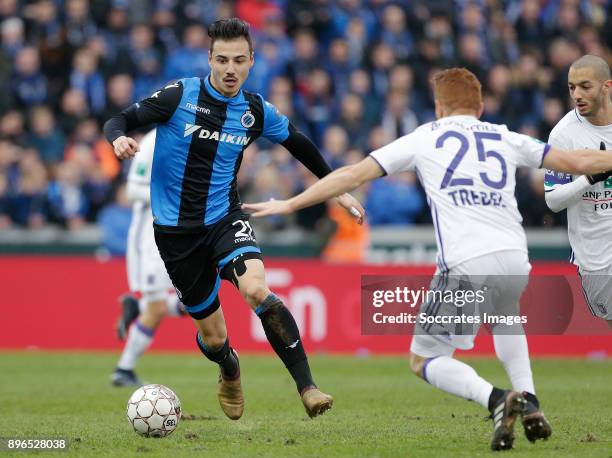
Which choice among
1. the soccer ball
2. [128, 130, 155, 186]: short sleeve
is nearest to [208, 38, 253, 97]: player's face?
the soccer ball

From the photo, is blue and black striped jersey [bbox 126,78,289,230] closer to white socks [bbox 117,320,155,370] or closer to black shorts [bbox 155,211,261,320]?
black shorts [bbox 155,211,261,320]

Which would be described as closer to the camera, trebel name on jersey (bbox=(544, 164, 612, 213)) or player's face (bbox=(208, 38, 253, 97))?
player's face (bbox=(208, 38, 253, 97))

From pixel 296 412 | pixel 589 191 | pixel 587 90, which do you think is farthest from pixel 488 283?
pixel 296 412

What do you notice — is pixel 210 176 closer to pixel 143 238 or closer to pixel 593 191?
pixel 593 191

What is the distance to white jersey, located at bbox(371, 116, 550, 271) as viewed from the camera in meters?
7.38

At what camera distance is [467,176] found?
738 cm

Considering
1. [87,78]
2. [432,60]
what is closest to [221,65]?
[87,78]

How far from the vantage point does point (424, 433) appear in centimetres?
841

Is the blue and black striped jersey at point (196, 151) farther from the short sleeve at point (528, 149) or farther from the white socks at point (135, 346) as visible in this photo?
the white socks at point (135, 346)

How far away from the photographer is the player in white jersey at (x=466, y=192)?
7371mm

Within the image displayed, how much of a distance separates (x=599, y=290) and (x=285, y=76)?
37.9ft

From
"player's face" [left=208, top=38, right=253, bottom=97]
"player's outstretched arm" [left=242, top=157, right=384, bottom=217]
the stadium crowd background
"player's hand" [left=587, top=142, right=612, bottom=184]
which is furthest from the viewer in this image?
the stadium crowd background

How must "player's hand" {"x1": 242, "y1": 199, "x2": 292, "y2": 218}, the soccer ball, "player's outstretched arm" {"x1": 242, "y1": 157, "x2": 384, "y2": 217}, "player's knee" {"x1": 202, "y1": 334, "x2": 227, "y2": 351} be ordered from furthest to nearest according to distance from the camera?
"player's knee" {"x1": 202, "y1": 334, "x2": 227, "y2": 351}, the soccer ball, "player's hand" {"x1": 242, "y1": 199, "x2": 292, "y2": 218}, "player's outstretched arm" {"x1": 242, "y1": 157, "x2": 384, "y2": 217}

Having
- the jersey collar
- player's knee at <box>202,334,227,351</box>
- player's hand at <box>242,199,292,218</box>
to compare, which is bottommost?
player's knee at <box>202,334,227,351</box>
